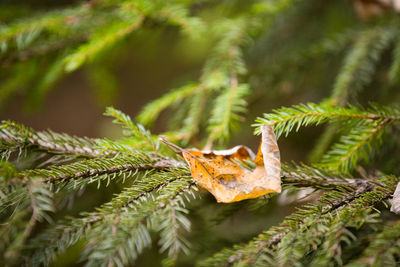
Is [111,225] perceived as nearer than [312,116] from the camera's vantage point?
Yes

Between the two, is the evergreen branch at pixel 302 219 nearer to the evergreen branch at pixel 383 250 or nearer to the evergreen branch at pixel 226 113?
the evergreen branch at pixel 383 250

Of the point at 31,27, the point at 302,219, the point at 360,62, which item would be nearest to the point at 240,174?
the point at 302,219

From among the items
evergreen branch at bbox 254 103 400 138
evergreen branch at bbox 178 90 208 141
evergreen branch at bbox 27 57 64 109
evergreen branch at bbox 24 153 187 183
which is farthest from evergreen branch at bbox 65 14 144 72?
evergreen branch at bbox 254 103 400 138

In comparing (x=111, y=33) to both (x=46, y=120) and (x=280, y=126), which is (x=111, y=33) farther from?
(x=46, y=120)

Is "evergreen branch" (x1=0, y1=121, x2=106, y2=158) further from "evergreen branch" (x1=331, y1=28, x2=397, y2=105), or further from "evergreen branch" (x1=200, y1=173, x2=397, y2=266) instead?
"evergreen branch" (x1=331, y1=28, x2=397, y2=105)

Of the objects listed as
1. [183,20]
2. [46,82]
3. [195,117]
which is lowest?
[195,117]

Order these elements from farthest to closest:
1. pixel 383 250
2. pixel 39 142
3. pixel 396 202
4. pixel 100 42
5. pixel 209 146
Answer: pixel 100 42 < pixel 209 146 < pixel 39 142 < pixel 396 202 < pixel 383 250

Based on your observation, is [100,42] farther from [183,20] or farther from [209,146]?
[209,146]

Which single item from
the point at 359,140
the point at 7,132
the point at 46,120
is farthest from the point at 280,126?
the point at 46,120
